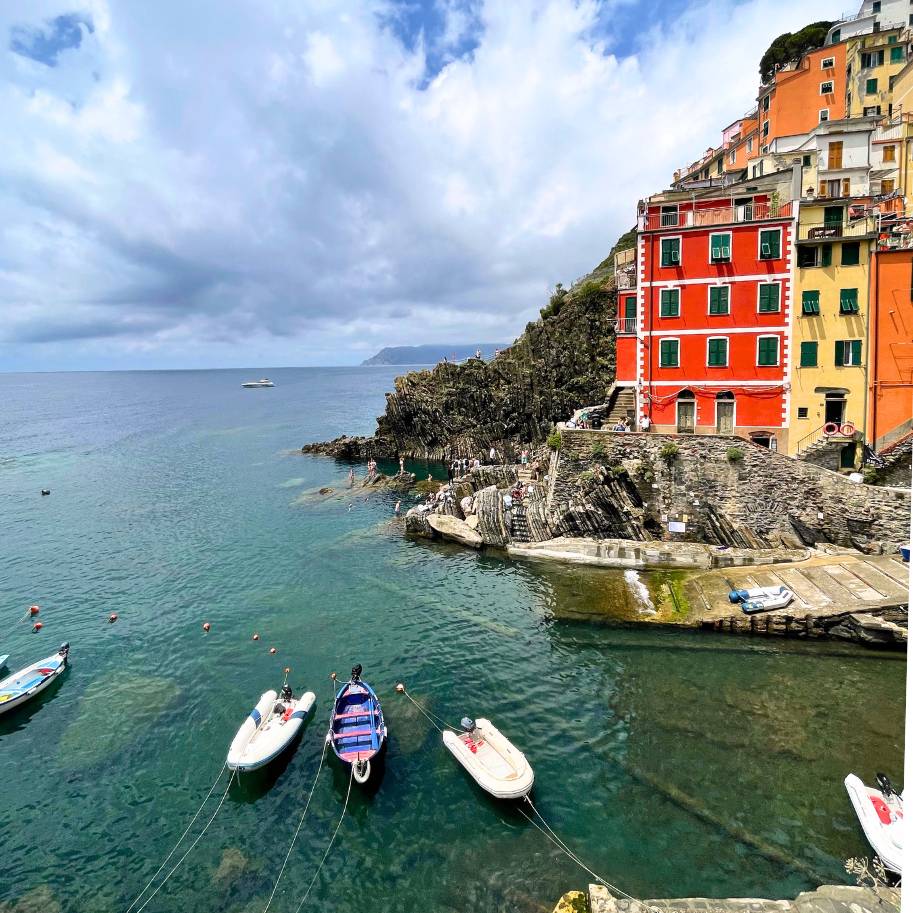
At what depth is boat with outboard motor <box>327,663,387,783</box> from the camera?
18375mm

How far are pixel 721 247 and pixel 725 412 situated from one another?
10886mm

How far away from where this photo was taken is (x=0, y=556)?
139ft

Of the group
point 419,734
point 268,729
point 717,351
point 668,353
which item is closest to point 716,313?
point 717,351

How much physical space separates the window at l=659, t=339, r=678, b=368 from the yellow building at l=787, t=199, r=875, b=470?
7.04 meters

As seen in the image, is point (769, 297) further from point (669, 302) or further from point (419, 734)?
point (419, 734)

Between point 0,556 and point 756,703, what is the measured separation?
5334cm

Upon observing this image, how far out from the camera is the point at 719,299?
35.1 m

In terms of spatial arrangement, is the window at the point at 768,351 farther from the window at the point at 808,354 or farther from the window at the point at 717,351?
the window at the point at 717,351

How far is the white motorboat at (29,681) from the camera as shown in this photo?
23.3m

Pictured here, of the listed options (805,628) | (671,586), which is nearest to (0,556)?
(671,586)

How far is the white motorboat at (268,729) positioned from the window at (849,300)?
1492 inches

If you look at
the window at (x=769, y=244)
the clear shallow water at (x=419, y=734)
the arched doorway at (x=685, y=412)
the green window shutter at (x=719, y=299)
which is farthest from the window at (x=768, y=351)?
the clear shallow water at (x=419, y=734)

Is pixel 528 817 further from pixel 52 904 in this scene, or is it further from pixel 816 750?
pixel 52 904

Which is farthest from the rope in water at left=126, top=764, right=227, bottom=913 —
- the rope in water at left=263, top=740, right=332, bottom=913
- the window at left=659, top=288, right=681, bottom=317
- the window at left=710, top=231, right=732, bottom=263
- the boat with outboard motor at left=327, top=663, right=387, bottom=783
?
the window at left=710, top=231, right=732, bottom=263
